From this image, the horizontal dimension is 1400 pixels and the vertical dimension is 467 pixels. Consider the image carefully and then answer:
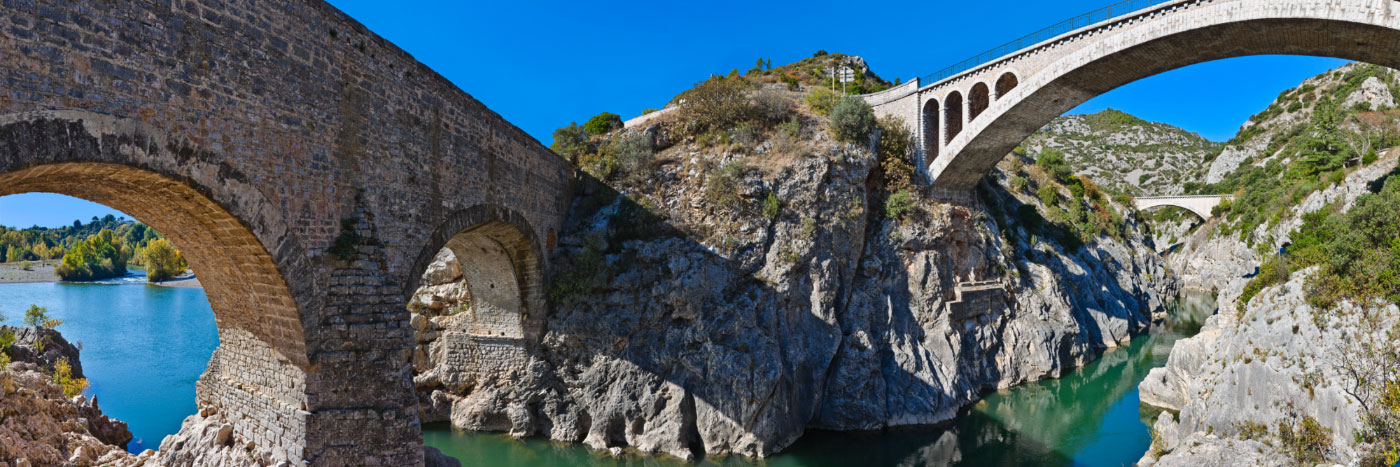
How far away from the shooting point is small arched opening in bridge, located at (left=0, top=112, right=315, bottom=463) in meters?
4.52

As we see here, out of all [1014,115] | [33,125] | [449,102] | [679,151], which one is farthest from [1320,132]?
[33,125]

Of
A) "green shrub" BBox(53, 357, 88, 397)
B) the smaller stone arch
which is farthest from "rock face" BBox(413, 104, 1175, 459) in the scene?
"green shrub" BBox(53, 357, 88, 397)

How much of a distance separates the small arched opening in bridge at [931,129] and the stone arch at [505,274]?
12.7 m

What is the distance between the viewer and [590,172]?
1465cm

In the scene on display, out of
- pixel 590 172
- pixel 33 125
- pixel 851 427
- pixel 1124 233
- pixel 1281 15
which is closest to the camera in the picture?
pixel 33 125

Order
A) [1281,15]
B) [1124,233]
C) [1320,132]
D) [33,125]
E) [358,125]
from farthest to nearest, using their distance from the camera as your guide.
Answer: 1. [1320,132]
2. [1124,233]
3. [1281,15]
4. [358,125]
5. [33,125]

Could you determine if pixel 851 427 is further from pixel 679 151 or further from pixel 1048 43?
pixel 1048 43

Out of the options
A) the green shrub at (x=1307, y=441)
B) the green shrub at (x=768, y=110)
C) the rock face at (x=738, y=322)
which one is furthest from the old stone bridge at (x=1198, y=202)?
the green shrub at (x=1307, y=441)

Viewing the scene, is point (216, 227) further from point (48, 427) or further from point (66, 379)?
point (66, 379)

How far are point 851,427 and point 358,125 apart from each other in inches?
439

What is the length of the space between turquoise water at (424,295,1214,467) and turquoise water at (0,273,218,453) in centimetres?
736

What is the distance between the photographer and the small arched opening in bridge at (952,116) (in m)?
18.0

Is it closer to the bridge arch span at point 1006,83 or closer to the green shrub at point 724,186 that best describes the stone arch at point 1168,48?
the bridge arch span at point 1006,83

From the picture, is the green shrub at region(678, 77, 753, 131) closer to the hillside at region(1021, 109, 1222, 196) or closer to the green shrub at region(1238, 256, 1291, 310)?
the green shrub at region(1238, 256, 1291, 310)
